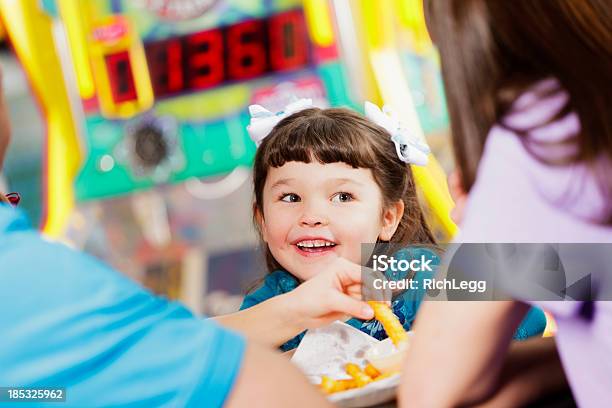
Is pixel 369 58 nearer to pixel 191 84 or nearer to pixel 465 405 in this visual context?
pixel 191 84

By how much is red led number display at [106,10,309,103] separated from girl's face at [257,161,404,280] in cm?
149

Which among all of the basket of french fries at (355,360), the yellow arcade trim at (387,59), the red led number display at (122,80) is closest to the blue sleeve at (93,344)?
the basket of french fries at (355,360)

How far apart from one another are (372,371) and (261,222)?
230 millimetres

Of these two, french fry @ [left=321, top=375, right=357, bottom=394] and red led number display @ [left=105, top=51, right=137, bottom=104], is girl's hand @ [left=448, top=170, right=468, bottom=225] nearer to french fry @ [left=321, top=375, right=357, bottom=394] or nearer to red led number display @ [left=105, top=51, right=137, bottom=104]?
french fry @ [left=321, top=375, right=357, bottom=394]

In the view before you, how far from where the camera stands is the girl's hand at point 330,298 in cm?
67

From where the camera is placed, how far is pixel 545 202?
53 cm

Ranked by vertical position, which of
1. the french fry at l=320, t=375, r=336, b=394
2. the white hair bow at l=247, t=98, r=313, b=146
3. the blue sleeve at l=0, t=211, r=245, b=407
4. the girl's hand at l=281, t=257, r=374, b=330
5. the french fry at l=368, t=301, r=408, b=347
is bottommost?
the french fry at l=320, t=375, r=336, b=394

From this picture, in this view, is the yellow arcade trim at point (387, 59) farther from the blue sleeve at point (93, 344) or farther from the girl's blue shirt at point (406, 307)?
the blue sleeve at point (93, 344)

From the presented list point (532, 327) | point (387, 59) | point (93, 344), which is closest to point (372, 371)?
point (532, 327)

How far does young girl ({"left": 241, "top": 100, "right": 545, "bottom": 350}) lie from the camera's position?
74cm

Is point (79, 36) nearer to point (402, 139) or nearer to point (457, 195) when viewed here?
point (402, 139)

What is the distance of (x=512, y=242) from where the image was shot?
531mm

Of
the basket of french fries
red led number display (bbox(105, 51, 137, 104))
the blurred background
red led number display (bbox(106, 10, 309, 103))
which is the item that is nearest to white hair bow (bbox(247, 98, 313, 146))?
the basket of french fries

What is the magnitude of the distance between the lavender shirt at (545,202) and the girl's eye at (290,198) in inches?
9.5
